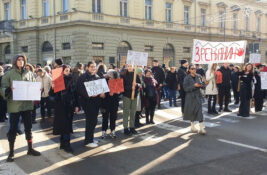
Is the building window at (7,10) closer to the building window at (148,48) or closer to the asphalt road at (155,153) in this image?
the building window at (148,48)

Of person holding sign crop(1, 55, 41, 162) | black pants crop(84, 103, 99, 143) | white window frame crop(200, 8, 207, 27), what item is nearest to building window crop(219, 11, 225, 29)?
white window frame crop(200, 8, 207, 27)

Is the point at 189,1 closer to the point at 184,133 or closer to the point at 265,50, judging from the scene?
the point at 265,50

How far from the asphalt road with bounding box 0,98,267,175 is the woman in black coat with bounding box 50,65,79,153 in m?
0.34

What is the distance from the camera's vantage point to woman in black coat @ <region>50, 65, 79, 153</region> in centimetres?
659

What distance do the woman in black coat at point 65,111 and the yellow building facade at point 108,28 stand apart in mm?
16767

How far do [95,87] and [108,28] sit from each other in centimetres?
2064

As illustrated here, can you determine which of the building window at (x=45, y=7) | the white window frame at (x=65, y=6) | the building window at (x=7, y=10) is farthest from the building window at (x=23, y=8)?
the white window frame at (x=65, y=6)

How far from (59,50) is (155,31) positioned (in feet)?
30.7

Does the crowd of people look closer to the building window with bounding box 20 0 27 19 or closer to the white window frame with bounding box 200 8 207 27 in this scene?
the building window with bounding box 20 0 27 19

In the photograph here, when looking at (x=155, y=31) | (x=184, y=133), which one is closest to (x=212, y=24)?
(x=155, y=31)

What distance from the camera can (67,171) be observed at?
17.6ft

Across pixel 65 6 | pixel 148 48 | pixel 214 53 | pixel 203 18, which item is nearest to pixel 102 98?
pixel 214 53

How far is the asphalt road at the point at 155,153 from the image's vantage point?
5461mm

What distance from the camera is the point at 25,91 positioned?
6.05m
